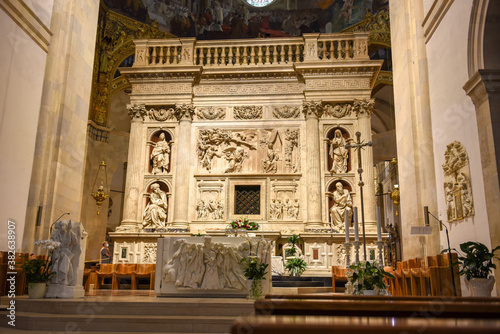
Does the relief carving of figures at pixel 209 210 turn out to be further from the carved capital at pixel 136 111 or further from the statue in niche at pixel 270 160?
the carved capital at pixel 136 111

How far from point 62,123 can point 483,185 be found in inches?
383

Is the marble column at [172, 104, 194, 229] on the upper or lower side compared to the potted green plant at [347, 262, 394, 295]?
upper

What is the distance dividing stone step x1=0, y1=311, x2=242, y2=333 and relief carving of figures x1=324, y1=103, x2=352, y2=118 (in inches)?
480

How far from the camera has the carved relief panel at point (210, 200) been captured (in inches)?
647

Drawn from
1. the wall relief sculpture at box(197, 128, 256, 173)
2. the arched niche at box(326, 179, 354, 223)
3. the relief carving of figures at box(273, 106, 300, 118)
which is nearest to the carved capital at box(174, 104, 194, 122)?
the wall relief sculpture at box(197, 128, 256, 173)

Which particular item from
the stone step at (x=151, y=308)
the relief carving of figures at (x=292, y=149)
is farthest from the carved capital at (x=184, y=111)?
the stone step at (x=151, y=308)

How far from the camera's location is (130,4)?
23.8 m

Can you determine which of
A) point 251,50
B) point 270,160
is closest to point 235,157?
point 270,160

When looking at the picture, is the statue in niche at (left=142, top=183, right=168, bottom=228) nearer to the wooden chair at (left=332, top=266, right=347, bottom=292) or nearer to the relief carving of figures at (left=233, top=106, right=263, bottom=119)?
the relief carving of figures at (left=233, top=106, right=263, bottom=119)

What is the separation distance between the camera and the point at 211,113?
17.5 m

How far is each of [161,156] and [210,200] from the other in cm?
256

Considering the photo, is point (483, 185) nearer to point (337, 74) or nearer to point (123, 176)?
→ point (337, 74)

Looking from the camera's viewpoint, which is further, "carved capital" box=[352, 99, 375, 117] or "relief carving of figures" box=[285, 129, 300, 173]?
"relief carving of figures" box=[285, 129, 300, 173]

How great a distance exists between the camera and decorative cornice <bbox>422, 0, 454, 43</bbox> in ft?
30.0
